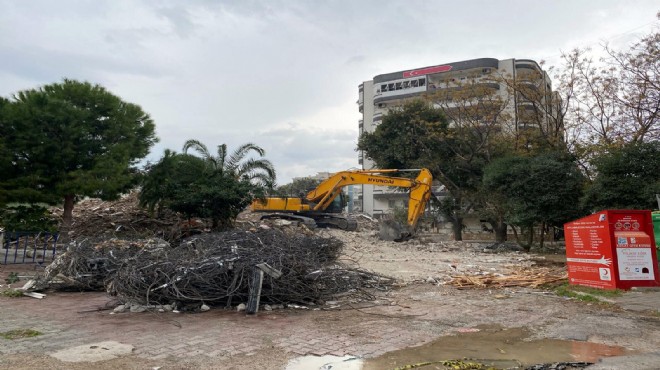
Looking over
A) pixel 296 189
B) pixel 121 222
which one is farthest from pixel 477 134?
pixel 296 189

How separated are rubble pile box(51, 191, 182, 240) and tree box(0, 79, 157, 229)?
1.68m

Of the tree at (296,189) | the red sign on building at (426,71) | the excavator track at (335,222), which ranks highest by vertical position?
the red sign on building at (426,71)

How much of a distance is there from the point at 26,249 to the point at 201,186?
228 inches

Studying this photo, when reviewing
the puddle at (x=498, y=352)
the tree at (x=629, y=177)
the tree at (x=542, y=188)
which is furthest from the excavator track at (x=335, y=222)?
the puddle at (x=498, y=352)

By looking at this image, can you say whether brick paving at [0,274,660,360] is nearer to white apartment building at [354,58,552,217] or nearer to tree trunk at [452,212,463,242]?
tree trunk at [452,212,463,242]

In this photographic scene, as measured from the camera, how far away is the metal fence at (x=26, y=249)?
13102 millimetres

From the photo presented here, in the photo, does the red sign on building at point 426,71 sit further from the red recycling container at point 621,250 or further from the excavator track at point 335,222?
the red recycling container at point 621,250

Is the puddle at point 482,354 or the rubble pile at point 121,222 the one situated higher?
the rubble pile at point 121,222

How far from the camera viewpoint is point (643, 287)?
853 cm

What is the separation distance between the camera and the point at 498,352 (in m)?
4.95

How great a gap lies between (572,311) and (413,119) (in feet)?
71.9

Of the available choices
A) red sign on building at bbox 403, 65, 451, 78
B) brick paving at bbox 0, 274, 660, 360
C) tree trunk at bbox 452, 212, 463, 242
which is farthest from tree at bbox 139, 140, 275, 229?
red sign on building at bbox 403, 65, 451, 78

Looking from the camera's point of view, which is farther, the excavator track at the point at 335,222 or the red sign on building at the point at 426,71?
the red sign on building at the point at 426,71

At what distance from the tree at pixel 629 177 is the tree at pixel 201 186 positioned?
42.2 ft
